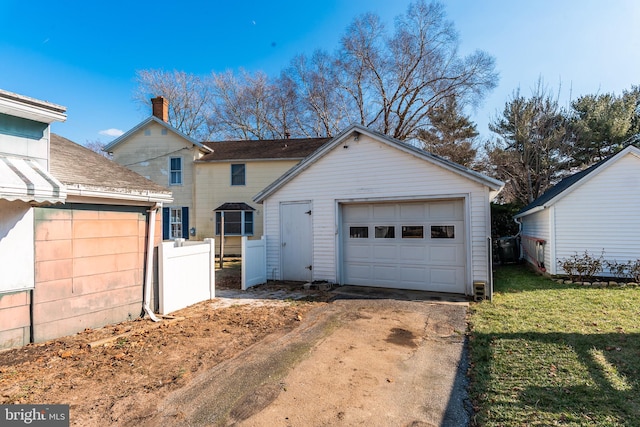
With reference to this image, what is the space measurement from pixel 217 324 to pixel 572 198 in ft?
35.9

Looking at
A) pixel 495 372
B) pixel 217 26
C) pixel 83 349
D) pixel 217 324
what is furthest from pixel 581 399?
pixel 217 26

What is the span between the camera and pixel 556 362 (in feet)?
12.9

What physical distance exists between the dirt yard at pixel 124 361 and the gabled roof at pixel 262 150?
12698 millimetres

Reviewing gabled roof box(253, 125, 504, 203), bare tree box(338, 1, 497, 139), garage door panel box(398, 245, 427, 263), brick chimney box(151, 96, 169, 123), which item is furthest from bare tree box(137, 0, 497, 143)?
garage door panel box(398, 245, 427, 263)

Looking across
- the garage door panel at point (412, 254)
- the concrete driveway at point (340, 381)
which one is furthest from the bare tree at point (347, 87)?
the concrete driveway at point (340, 381)

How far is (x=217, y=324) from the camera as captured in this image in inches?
229

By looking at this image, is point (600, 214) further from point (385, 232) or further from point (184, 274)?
point (184, 274)

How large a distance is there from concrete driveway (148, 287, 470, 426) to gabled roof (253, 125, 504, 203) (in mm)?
3383

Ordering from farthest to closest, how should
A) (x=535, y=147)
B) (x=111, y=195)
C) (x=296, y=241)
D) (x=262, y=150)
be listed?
1. (x=535, y=147)
2. (x=262, y=150)
3. (x=296, y=241)
4. (x=111, y=195)

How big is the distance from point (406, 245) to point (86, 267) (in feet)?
23.5

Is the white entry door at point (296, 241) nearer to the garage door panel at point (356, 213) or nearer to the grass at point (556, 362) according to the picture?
the garage door panel at point (356, 213)

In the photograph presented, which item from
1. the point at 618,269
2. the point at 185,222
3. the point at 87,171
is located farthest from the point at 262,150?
the point at 618,269

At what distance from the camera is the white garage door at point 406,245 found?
26.6ft

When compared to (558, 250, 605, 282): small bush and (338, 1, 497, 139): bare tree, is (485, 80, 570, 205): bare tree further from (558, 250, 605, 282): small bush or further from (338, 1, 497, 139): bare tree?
(558, 250, 605, 282): small bush
